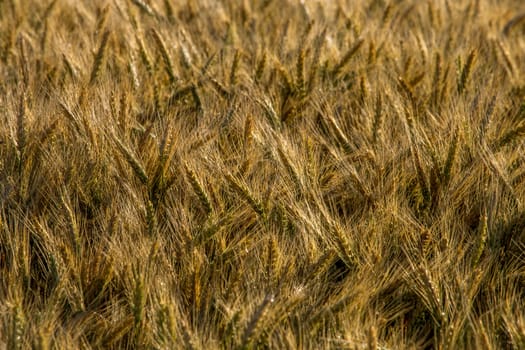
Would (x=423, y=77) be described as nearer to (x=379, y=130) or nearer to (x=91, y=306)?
(x=379, y=130)

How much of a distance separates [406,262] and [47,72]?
1.38 metres

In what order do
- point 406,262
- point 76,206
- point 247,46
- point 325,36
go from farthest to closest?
point 247,46
point 325,36
point 76,206
point 406,262

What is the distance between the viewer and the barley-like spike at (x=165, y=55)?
2.31 meters

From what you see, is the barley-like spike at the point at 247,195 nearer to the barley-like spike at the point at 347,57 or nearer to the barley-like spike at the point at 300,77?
the barley-like spike at the point at 300,77

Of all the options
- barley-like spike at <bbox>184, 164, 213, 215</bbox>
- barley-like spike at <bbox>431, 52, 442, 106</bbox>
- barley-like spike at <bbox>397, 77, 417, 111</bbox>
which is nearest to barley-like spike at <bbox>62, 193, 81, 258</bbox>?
barley-like spike at <bbox>184, 164, 213, 215</bbox>

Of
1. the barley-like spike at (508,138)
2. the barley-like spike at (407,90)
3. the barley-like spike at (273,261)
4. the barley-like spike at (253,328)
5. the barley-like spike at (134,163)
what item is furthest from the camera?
the barley-like spike at (407,90)

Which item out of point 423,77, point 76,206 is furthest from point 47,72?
point 423,77

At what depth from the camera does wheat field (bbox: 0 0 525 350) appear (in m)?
1.46

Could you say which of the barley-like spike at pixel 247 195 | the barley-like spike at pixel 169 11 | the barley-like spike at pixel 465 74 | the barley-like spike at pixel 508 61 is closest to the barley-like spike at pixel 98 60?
the barley-like spike at pixel 169 11

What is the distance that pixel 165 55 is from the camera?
2.34 metres

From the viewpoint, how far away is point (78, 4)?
3.04 metres

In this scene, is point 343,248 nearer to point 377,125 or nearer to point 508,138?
point 377,125

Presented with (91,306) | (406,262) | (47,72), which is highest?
(47,72)

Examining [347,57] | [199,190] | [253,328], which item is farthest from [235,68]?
[253,328]
